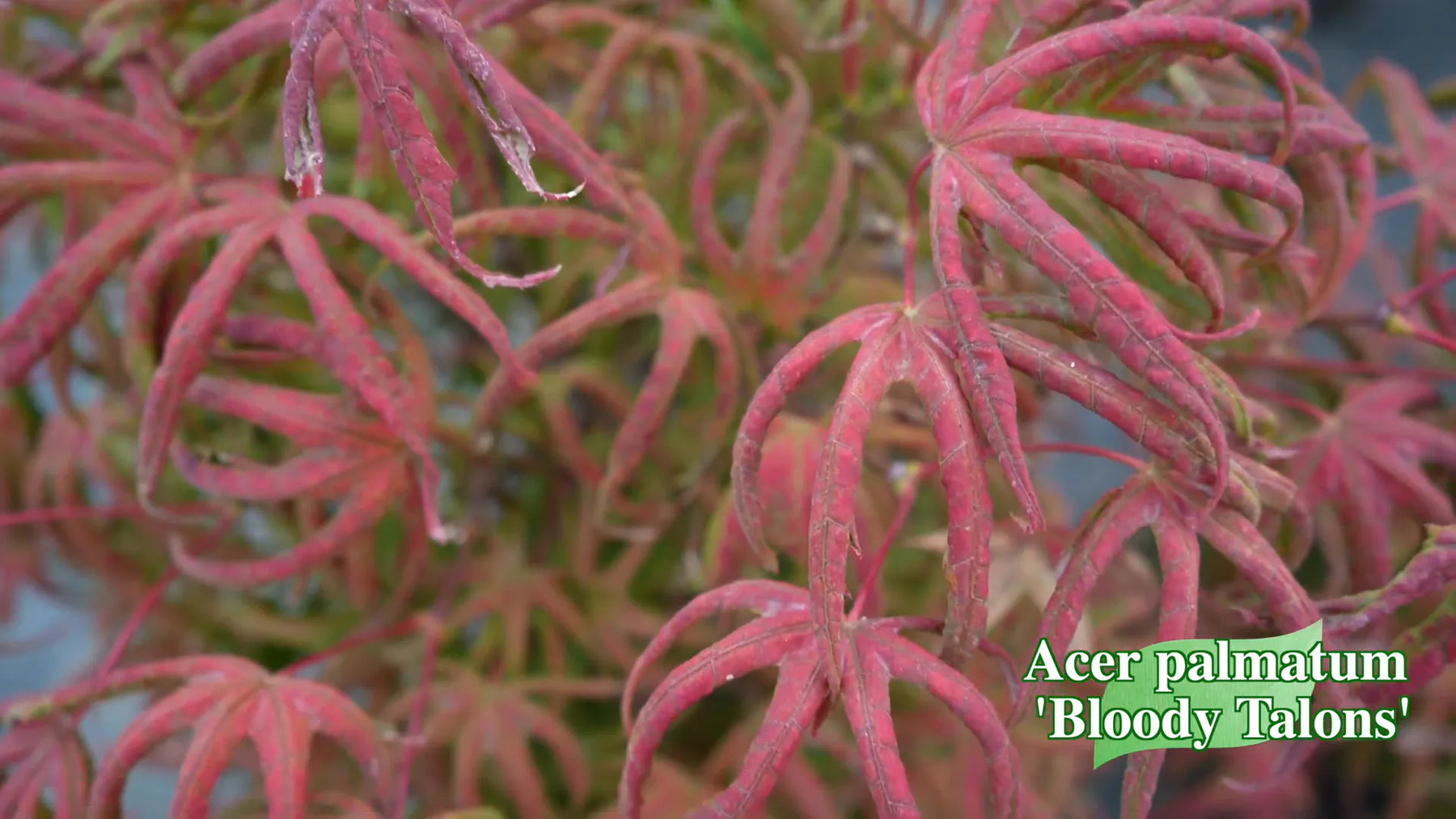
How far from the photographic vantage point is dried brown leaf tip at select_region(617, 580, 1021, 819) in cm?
44

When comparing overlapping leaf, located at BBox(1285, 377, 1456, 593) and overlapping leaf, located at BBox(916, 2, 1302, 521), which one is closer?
overlapping leaf, located at BBox(916, 2, 1302, 521)

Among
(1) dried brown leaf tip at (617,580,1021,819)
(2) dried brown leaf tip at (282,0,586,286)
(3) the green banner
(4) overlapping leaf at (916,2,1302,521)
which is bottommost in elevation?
(1) dried brown leaf tip at (617,580,1021,819)

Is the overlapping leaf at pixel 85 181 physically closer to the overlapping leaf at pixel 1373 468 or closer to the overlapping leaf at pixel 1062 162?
the overlapping leaf at pixel 1062 162

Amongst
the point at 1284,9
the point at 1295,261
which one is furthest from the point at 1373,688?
the point at 1284,9

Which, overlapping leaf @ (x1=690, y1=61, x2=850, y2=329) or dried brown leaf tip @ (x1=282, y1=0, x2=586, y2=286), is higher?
overlapping leaf @ (x1=690, y1=61, x2=850, y2=329)

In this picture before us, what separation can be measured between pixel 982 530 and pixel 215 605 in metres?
0.69

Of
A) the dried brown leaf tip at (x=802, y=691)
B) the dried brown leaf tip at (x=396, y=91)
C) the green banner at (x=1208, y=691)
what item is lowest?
the dried brown leaf tip at (x=802, y=691)

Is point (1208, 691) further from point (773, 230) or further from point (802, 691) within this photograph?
point (773, 230)

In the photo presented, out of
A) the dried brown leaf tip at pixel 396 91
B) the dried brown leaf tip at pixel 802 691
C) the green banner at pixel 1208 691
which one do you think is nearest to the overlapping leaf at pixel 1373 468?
the green banner at pixel 1208 691

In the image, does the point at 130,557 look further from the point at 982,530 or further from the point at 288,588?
the point at 982,530

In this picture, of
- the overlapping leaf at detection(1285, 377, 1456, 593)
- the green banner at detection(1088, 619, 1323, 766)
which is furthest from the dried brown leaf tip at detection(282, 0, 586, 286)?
the overlapping leaf at detection(1285, 377, 1456, 593)

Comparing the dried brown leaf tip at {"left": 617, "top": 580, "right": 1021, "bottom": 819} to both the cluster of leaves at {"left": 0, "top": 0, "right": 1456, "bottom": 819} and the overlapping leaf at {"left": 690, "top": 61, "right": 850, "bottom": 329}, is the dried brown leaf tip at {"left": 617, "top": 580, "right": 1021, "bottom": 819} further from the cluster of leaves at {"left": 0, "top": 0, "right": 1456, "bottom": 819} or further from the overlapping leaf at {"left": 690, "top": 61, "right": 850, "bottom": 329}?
the overlapping leaf at {"left": 690, "top": 61, "right": 850, "bottom": 329}

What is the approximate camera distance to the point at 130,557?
84 cm

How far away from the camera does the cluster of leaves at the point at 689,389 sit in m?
0.44
